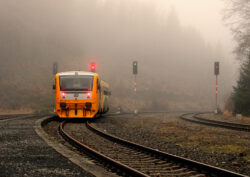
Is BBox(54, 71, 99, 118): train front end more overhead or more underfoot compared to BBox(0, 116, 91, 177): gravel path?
more overhead

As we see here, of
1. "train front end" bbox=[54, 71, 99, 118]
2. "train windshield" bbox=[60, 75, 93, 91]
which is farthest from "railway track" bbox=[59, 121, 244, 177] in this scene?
"train windshield" bbox=[60, 75, 93, 91]

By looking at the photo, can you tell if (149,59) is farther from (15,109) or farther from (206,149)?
(206,149)

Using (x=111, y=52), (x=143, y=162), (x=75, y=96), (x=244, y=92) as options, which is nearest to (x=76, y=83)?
(x=75, y=96)

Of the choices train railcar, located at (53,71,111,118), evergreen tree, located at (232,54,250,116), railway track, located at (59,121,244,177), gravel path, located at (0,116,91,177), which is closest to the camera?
gravel path, located at (0,116,91,177)

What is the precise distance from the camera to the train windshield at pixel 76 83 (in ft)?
65.6

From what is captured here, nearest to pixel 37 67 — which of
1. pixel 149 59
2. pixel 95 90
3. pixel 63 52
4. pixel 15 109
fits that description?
pixel 63 52

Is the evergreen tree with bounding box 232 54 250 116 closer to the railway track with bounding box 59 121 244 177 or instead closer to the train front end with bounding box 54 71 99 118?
the train front end with bounding box 54 71 99 118

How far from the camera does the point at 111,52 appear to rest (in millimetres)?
91312

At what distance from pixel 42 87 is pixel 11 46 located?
44.1ft

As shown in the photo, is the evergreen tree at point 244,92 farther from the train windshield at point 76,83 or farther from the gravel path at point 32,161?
the gravel path at point 32,161

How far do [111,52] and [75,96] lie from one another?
237 ft

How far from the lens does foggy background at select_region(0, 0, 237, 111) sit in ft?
170

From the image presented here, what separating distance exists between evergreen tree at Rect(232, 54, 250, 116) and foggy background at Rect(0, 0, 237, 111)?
6.14m

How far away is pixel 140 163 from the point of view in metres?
7.69
